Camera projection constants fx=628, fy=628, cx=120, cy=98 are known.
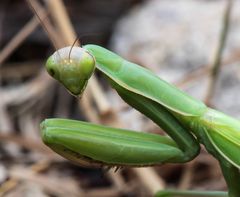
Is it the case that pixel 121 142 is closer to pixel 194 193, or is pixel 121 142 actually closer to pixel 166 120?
pixel 166 120

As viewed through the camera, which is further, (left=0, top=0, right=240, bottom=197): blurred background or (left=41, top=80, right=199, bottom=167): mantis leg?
(left=0, top=0, right=240, bottom=197): blurred background

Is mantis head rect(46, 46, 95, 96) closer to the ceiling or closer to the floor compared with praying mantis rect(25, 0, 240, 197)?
closer to the ceiling

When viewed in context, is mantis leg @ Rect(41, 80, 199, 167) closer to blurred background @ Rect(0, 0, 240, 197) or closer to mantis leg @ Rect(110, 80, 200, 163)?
mantis leg @ Rect(110, 80, 200, 163)

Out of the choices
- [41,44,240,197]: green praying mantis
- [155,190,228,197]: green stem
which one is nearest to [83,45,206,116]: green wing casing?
[41,44,240,197]: green praying mantis

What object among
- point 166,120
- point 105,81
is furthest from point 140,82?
point 105,81

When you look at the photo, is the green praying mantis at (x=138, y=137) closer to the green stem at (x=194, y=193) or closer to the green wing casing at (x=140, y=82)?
the green wing casing at (x=140, y=82)

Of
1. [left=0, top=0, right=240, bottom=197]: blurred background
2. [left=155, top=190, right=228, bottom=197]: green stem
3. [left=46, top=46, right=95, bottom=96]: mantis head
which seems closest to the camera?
[left=46, top=46, right=95, bottom=96]: mantis head

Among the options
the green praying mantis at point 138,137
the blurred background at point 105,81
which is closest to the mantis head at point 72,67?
the green praying mantis at point 138,137
